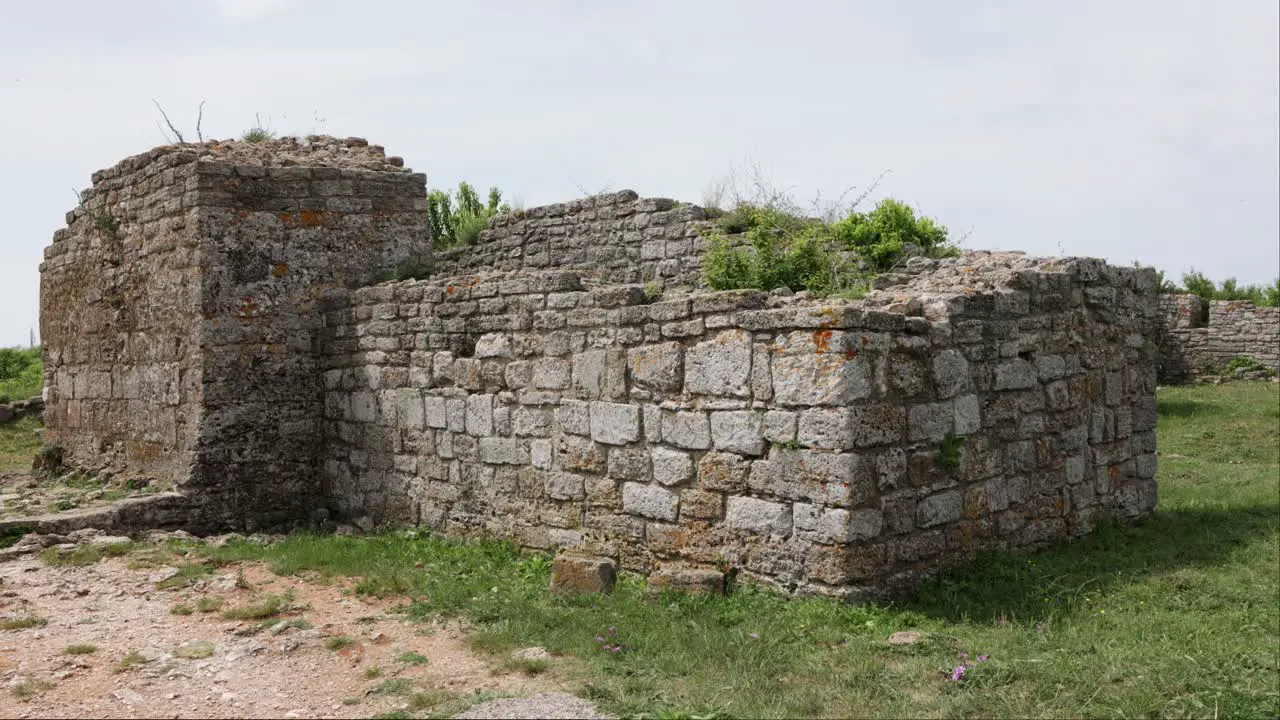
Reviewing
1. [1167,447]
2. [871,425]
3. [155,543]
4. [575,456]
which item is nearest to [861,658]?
[871,425]

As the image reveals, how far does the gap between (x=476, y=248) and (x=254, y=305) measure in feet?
10.1

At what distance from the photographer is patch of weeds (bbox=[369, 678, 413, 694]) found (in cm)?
529

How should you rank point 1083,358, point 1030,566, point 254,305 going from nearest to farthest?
point 1030,566 < point 1083,358 < point 254,305

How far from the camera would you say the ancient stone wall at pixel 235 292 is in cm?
984

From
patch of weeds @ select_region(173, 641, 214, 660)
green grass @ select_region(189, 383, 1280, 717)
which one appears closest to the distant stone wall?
green grass @ select_region(189, 383, 1280, 717)

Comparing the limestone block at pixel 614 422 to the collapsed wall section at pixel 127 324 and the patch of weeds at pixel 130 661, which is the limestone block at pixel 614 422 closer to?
the patch of weeds at pixel 130 661

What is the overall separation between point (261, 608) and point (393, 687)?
1.94m

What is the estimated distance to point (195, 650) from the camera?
6129 millimetres

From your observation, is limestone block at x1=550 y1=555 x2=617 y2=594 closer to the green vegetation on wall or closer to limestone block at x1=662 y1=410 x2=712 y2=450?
limestone block at x1=662 y1=410 x2=712 y2=450

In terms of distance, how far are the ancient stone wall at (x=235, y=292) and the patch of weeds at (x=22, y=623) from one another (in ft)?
9.79

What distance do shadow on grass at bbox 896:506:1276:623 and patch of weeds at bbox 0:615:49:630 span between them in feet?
16.9

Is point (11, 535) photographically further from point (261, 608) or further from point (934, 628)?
point (934, 628)

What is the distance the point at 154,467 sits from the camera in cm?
1043

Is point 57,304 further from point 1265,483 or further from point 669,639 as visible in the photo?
point 1265,483
